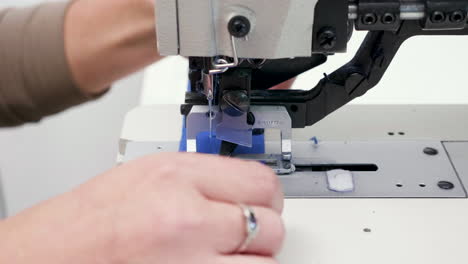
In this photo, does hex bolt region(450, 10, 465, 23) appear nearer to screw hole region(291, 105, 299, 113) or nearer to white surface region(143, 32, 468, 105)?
screw hole region(291, 105, 299, 113)

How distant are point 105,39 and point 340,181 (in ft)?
1.80

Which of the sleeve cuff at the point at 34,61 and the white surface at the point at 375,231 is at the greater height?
the sleeve cuff at the point at 34,61

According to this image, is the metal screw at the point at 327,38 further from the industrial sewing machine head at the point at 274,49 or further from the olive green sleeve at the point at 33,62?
the olive green sleeve at the point at 33,62

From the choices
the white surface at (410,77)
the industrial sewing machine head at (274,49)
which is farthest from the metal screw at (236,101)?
the white surface at (410,77)

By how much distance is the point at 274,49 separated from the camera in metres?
1.10

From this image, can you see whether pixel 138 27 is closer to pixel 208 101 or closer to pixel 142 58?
pixel 142 58

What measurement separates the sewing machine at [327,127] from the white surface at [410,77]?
9 cm

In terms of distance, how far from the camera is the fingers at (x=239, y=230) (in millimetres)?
852

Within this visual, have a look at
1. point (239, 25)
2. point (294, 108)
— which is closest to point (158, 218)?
point (239, 25)

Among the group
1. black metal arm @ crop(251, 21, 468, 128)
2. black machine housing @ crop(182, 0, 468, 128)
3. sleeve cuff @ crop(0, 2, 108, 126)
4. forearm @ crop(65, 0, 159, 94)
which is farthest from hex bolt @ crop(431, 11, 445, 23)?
sleeve cuff @ crop(0, 2, 108, 126)

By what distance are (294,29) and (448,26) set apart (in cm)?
27

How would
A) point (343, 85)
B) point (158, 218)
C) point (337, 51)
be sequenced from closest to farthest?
point (158, 218) < point (337, 51) < point (343, 85)

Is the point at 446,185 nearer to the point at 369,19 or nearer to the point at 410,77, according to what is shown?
the point at 369,19

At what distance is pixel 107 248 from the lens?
0.84 meters
